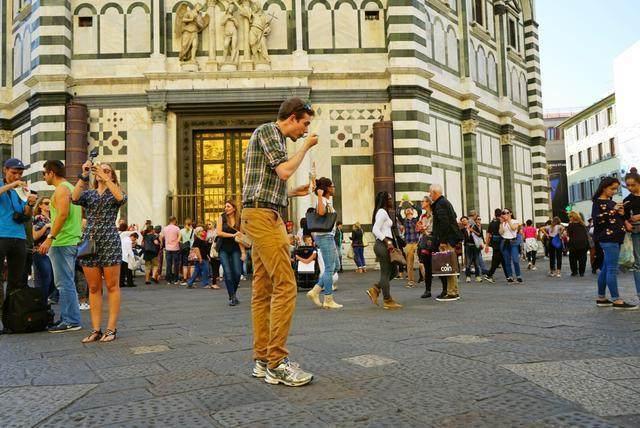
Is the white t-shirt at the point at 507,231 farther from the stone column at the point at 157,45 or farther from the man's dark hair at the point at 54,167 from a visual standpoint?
the stone column at the point at 157,45

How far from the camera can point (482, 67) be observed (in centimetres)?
2295

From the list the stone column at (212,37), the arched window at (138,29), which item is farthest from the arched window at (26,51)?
the stone column at (212,37)

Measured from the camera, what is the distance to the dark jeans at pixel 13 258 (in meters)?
6.57

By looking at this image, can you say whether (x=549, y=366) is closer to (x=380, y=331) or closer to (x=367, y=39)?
(x=380, y=331)

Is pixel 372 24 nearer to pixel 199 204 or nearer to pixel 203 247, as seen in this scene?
pixel 199 204

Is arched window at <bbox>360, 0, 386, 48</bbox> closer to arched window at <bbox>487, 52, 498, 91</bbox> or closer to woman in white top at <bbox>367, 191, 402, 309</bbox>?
arched window at <bbox>487, 52, 498, 91</bbox>

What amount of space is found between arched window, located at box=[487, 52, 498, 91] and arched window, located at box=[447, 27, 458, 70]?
9.12 feet

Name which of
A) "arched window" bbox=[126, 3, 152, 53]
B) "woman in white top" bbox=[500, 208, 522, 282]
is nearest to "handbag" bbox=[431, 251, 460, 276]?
"woman in white top" bbox=[500, 208, 522, 282]

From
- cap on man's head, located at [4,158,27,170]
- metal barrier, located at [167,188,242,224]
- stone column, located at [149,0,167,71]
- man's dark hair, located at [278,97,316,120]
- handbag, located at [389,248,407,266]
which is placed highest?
stone column, located at [149,0,167,71]

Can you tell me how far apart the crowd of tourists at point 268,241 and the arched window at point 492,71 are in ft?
36.0

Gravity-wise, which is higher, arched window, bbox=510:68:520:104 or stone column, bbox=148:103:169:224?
arched window, bbox=510:68:520:104

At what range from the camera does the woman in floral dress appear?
227 inches

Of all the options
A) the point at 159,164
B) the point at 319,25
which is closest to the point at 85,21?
the point at 159,164

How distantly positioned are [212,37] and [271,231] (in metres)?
15.1
